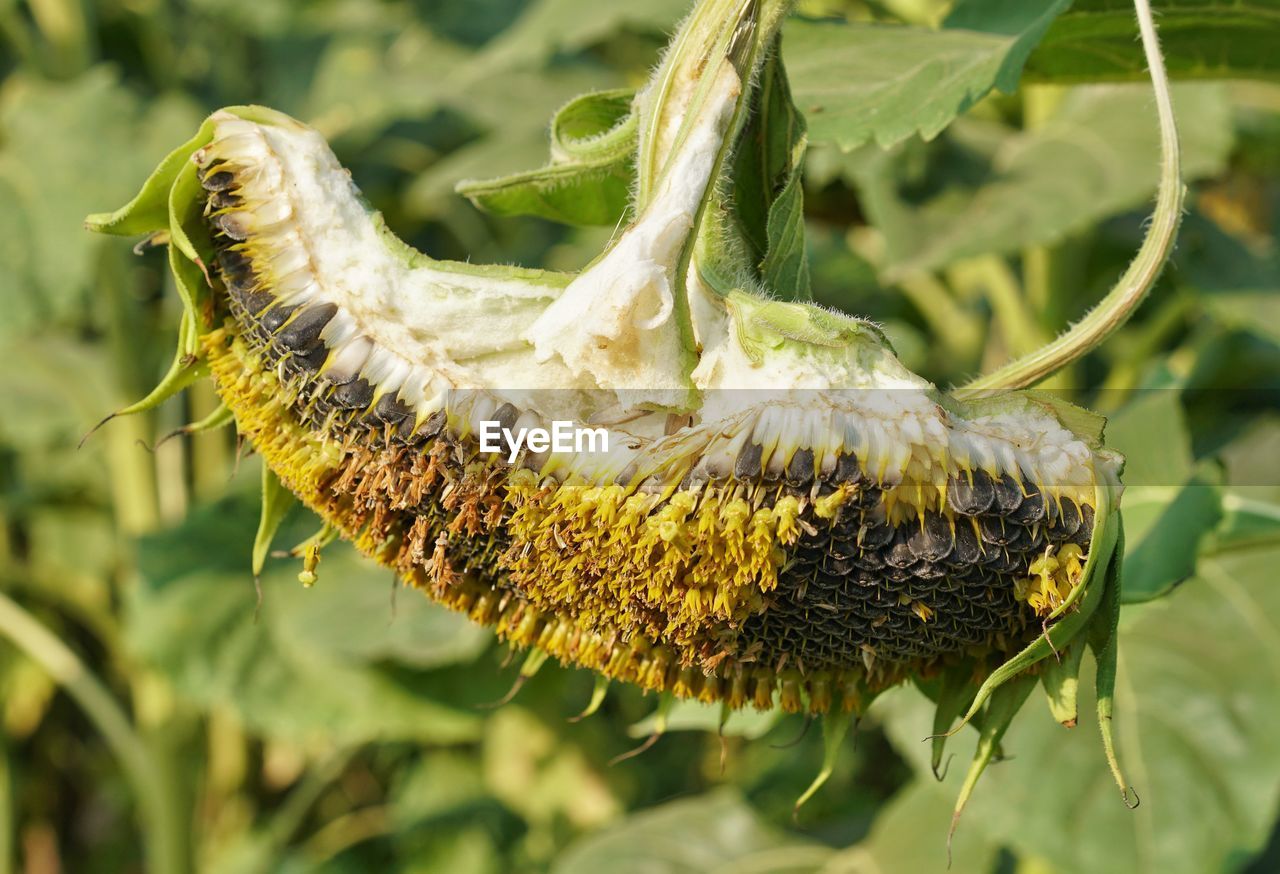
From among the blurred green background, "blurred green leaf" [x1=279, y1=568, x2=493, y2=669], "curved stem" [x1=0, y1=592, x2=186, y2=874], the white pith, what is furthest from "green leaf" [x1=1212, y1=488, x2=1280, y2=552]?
"curved stem" [x1=0, y1=592, x2=186, y2=874]

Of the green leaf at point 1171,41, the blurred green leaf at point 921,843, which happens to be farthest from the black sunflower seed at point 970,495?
the blurred green leaf at point 921,843

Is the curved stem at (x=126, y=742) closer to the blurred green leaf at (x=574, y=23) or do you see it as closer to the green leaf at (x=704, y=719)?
the blurred green leaf at (x=574, y=23)

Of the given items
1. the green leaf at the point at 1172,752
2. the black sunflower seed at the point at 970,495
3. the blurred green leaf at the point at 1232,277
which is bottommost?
the green leaf at the point at 1172,752

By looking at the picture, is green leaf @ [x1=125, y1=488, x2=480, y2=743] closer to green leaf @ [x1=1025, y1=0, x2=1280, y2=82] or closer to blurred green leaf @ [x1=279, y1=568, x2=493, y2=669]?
blurred green leaf @ [x1=279, y1=568, x2=493, y2=669]

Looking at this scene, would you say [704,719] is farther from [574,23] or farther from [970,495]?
[574,23]

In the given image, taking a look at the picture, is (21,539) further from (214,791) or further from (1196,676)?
(1196,676)

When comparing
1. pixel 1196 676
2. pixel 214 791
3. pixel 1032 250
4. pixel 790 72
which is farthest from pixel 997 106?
pixel 214 791
